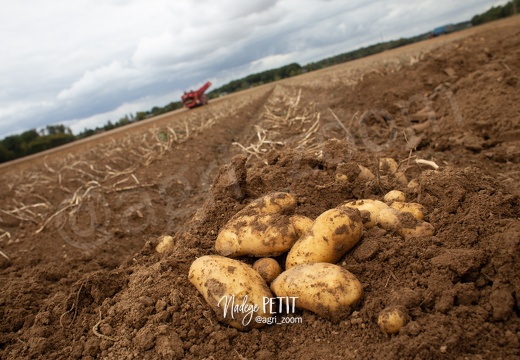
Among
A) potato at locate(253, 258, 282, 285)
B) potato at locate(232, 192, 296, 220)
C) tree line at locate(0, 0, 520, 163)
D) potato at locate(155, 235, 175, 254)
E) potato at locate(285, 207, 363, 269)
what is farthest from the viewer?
tree line at locate(0, 0, 520, 163)

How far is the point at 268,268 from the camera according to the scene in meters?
2.09

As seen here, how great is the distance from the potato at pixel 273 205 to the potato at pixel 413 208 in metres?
0.66

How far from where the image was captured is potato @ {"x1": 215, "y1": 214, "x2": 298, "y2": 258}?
212 cm

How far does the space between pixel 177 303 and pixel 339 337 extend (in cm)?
88

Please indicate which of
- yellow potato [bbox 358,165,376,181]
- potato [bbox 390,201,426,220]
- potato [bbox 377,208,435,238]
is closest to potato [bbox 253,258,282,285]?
potato [bbox 377,208,435,238]

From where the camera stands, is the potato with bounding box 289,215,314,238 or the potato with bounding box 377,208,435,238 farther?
the potato with bounding box 289,215,314,238

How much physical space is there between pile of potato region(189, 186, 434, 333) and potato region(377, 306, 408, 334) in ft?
0.07

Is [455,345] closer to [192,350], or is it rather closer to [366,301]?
[366,301]

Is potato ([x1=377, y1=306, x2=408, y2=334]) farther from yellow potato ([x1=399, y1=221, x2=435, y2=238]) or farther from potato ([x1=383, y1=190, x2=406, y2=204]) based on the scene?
potato ([x1=383, y1=190, x2=406, y2=204])

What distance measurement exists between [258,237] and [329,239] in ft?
1.39

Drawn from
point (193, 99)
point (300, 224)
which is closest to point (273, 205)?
point (300, 224)

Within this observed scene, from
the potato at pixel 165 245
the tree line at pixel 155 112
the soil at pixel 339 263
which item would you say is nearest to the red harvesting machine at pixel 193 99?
the tree line at pixel 155 112

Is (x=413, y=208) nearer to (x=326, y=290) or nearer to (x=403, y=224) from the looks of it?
(x=403, y=224)

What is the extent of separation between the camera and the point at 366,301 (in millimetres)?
1801
